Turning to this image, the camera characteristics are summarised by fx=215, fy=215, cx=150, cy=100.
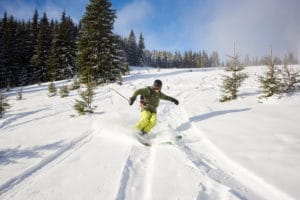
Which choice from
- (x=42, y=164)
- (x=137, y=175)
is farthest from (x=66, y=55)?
(x=137, y=175)

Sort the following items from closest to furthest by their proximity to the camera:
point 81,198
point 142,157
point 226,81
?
point 81,198, point 142,157, point 226,81

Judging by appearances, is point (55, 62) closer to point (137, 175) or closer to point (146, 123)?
point (146, 123)

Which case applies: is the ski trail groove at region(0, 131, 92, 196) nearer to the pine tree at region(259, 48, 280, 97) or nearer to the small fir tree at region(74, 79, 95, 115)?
the small fir tree at region(74, 79, 95, 115)

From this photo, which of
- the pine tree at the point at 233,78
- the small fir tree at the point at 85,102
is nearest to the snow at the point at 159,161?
the small fir tree at the point at 85,102

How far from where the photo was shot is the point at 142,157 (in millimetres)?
4609

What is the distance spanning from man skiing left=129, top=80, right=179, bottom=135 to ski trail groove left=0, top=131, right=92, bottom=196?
1.61 meters

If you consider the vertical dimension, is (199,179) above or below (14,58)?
below

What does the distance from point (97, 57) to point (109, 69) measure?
5.20 ft

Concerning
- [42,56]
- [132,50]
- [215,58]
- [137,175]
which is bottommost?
[137,175]

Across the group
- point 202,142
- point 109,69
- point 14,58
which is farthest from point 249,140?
point 14,58

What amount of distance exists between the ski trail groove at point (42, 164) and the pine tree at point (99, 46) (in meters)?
14.9

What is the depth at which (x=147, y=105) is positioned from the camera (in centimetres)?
701

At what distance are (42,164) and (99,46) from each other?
18.1m

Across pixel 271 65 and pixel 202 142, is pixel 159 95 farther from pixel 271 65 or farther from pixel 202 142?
pixel 271 65
